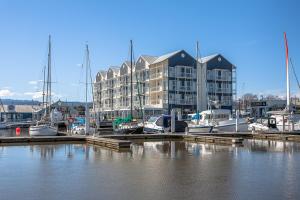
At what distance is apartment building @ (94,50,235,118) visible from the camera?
69.1 metres

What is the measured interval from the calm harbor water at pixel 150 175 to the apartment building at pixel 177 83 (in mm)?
42878

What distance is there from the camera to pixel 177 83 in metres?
69.8

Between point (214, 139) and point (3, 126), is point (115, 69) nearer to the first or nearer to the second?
point (3, 126)

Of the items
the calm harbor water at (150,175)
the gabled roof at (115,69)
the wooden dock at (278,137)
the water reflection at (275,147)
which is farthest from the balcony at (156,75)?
the calm harbor water at (150,175)

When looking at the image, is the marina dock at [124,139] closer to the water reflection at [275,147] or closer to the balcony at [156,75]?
the water reflection at [275,147]

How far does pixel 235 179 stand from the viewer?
47.9 feet

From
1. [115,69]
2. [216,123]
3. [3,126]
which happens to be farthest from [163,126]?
[115,69]

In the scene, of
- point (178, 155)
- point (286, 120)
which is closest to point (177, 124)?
point (286, 120)

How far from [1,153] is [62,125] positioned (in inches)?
1439

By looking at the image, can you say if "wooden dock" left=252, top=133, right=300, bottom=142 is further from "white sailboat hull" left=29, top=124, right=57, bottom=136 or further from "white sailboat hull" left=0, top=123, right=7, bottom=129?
"white sailboat hull" left=0, top=123, right=7, bottom=129

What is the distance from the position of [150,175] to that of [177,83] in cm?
5480

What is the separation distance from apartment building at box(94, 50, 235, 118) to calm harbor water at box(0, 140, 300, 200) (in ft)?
141

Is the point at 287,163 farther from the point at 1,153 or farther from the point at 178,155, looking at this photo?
the point at 1,153

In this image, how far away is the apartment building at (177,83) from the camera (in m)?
69.1
